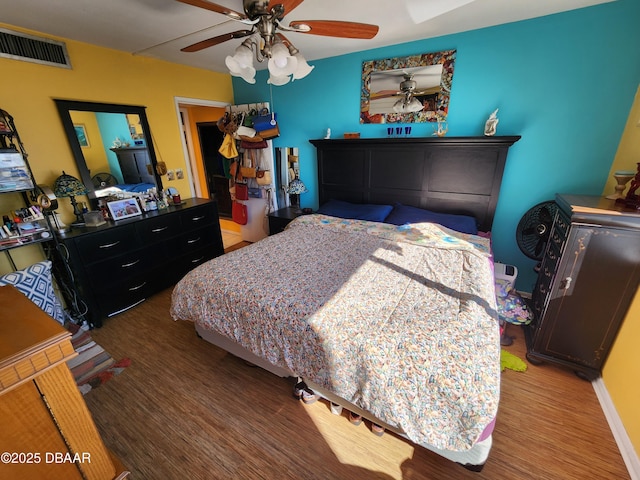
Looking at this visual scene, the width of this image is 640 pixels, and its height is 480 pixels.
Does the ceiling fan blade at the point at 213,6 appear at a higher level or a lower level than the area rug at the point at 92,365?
higher

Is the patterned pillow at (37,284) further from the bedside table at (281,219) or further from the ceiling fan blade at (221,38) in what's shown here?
the bedside table at (281,219)

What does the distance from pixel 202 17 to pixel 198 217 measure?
1.91m

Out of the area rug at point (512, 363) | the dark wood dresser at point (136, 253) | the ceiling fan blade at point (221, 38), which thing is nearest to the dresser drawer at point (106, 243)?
the dark wood dresser at point (136, 253)

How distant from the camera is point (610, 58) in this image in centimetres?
202

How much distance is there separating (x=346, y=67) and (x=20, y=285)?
3.45m

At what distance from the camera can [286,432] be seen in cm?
152

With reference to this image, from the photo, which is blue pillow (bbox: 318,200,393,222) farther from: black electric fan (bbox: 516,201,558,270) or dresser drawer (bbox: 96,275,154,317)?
dresser drawer (bbox: 96,275,154,317)

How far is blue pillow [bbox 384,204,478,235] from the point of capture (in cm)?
254

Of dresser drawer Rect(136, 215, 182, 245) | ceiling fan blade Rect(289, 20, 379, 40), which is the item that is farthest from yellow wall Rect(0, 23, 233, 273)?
ceiling fan blade Rect(289, 20, 379, 40)

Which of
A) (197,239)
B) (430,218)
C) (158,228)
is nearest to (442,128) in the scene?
(430,218)

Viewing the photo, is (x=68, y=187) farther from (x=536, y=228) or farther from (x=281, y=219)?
(x=536, y=228)

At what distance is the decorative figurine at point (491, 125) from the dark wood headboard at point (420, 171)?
72 mm

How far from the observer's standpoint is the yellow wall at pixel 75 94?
7.20 ft

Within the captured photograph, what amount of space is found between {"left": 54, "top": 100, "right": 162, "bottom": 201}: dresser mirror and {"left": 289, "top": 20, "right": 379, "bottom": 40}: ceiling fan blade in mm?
2366
